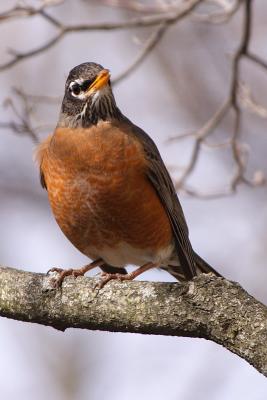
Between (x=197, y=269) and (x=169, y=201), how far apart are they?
25.7 inches

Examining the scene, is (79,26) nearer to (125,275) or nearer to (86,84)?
(86,84)

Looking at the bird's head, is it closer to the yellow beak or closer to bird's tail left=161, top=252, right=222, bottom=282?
the yellow beak

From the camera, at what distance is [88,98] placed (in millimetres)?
6273

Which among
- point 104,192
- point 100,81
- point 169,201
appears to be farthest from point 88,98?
point 169,201

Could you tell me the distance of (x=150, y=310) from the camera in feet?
14.0

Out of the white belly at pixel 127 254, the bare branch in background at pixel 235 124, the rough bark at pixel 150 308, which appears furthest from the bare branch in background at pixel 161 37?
the rough bark at pixel 150 308

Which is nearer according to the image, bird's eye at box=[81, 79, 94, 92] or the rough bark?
→ the rough bark

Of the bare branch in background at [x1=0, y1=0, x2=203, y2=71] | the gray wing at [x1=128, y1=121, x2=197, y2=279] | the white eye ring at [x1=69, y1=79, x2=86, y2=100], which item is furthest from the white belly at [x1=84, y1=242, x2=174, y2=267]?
the bare branch in background at [x1=0, y1=0, x2=203, y2=71]

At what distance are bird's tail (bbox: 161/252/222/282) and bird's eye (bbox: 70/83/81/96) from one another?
66.2 inches

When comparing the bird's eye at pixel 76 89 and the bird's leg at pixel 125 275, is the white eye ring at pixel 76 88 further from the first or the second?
the bird's leg at pixel 125 275

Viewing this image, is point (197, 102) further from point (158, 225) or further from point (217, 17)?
point (158, 225)

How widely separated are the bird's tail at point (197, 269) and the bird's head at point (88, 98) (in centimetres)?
139

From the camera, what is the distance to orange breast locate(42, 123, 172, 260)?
19.5 ft

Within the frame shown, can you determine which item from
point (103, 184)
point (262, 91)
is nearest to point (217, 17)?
point (103, 184)
